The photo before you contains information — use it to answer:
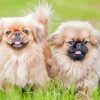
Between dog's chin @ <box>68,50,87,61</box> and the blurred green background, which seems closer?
dog's chin @ <box>68,50,87,61</box>

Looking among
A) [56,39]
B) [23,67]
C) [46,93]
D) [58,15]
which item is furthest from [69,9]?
[46,93]

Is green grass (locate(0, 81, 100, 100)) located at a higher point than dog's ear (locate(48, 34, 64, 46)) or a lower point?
lower

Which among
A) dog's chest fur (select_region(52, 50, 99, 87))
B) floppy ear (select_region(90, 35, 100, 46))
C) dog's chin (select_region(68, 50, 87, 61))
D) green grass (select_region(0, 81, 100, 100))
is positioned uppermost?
floppy ear (select_region(90, 35, 100, 46))

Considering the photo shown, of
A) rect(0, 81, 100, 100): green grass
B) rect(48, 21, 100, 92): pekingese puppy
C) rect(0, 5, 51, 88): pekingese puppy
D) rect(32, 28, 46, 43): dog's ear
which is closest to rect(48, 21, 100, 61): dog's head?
rect(48, 21, 100, 92): pekingese puppy

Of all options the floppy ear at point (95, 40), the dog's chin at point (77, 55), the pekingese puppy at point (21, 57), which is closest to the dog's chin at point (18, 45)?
the pekingese puppy at point (21, 57)

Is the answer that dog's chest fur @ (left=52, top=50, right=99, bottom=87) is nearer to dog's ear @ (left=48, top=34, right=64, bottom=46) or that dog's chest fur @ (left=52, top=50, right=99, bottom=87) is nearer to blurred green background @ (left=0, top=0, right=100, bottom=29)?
dog's ear @ (left=48, top=34, right=64, bottom=46)

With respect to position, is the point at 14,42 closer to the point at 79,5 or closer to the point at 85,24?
the point at 85,24

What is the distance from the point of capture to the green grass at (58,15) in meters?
9.73

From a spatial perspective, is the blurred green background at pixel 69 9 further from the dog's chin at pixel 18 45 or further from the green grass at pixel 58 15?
the dog's chin at pixel 18 45

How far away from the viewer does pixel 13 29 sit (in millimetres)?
10047

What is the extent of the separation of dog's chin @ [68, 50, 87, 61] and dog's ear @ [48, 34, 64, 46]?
0.20 meters

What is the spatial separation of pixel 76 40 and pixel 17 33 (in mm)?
802

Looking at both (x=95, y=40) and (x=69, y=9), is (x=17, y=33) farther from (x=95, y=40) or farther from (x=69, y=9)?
(x=69, y=9)

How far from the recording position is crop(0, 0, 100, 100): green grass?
9734 mm
